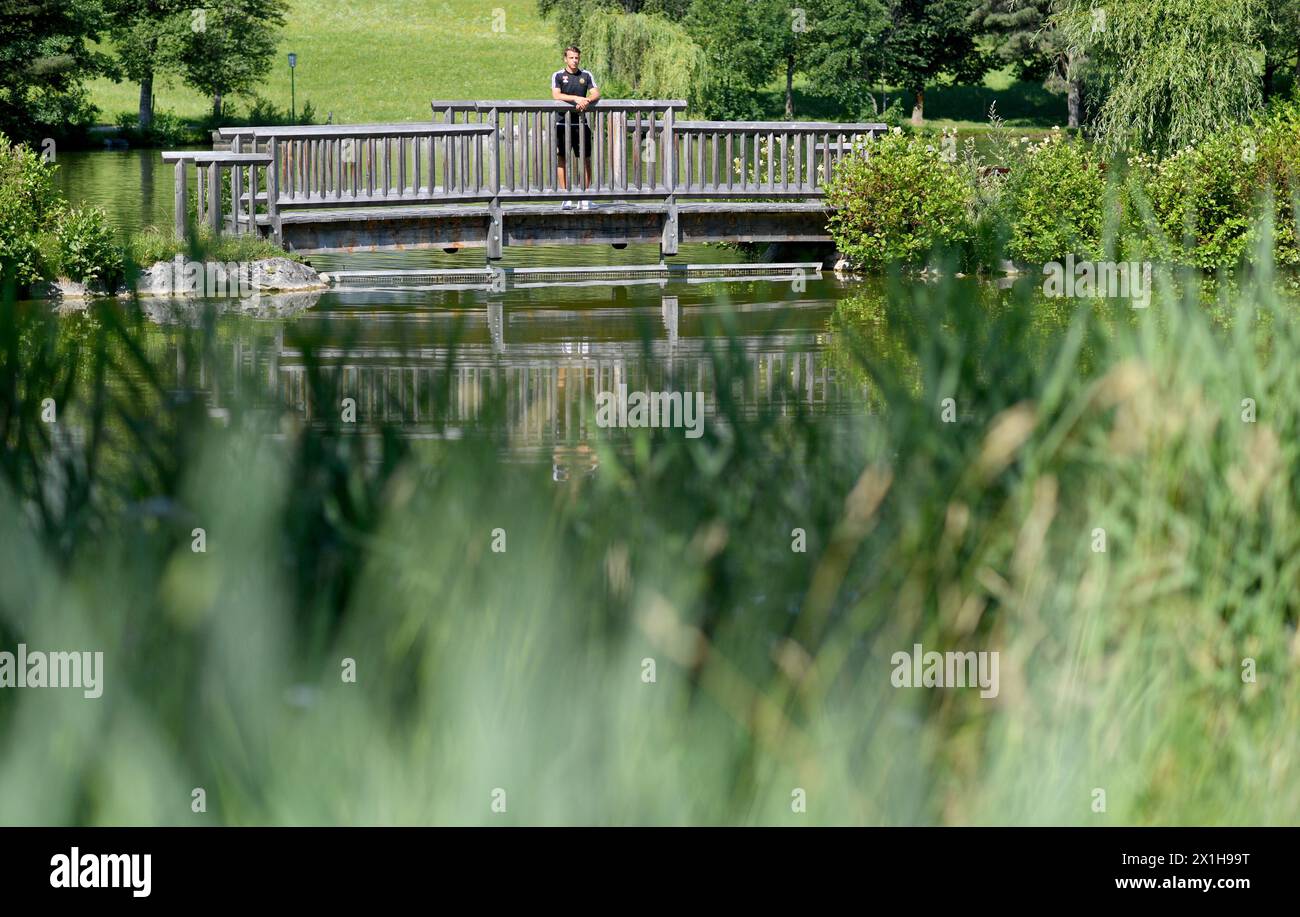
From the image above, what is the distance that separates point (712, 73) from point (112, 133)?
66.2 ft

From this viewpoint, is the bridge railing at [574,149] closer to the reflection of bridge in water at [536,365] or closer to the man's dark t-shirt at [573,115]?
the man's dark t-shirt at [573,115]

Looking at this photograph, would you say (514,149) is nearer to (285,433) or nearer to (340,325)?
(340,325)

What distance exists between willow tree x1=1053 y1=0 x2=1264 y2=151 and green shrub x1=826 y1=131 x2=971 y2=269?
650 cm

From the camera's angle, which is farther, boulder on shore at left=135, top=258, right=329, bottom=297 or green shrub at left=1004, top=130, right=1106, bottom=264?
green shrub at left=1004, top=130, right=1106, bottom=264

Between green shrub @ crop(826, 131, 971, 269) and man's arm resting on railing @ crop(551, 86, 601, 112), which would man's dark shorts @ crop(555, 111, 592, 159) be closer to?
man's arm resting on railing @ crop(551, 86, 601, 112)

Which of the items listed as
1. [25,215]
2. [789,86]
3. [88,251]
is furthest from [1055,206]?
[789,86]

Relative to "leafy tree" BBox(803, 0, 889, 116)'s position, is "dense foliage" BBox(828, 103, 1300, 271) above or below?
below

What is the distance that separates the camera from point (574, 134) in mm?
19172

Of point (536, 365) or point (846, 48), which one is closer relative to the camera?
point (536, 365)

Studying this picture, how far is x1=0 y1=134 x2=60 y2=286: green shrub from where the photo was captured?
14.6 meters

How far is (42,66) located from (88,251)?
130 feet

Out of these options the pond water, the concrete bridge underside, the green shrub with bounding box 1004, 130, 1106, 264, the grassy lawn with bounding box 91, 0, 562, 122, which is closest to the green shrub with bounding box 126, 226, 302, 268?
the concrete bridge underside

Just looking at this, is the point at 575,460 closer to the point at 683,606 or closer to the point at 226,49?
the point at 683,606

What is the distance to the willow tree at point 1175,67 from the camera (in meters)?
23.5
